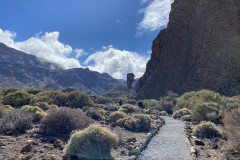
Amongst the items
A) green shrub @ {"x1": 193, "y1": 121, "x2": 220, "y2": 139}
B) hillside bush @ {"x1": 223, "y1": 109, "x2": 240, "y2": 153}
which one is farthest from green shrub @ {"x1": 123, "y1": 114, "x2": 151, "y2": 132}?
hillside bush @ {"x1": 223, "y1": 109, "x2": 240, "y2": 153}

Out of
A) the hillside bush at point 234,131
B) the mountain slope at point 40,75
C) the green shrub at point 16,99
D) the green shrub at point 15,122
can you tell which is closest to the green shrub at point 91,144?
the hillside bush at point 234,131

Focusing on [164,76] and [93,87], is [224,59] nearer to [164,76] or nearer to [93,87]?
[164,76]

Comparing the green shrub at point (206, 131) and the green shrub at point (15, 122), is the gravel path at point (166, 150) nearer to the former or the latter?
the green shrub at point (206, 131)

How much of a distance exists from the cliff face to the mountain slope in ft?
265

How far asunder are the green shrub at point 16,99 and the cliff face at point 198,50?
26.6 metres

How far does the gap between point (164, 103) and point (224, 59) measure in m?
13.6

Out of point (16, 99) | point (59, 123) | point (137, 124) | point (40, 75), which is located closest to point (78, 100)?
point (16, 99)

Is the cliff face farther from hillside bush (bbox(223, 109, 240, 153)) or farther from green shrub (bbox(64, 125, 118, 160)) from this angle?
green shrub (bbox(64, 125, 118, 160))

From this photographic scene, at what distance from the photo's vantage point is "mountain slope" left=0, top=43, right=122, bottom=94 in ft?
378

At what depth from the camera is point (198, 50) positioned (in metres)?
38.7

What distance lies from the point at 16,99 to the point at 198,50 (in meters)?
32.6

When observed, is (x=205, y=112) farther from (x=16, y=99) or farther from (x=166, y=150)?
(x=16, y=99)

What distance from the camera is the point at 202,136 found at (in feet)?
32.0

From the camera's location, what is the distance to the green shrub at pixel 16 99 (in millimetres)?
17406
